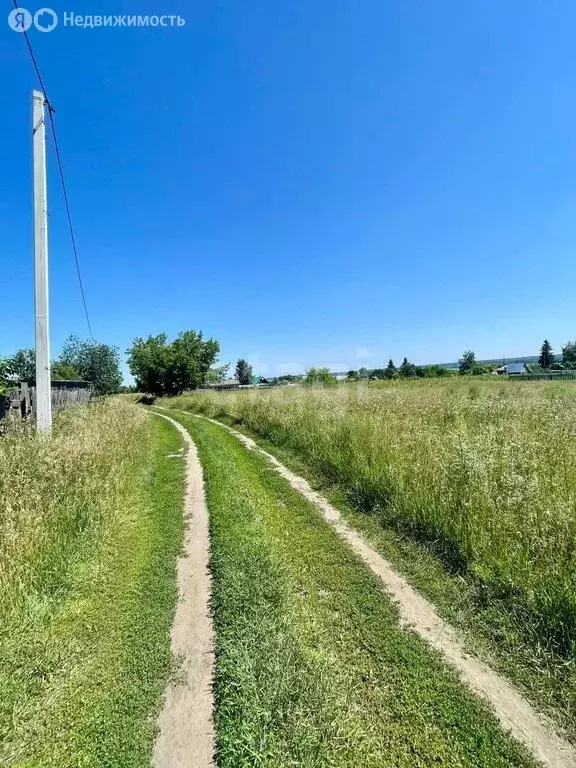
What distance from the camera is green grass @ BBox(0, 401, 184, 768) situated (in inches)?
83.1

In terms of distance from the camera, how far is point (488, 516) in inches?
153

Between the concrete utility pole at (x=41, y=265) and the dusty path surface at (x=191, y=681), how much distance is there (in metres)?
5.08

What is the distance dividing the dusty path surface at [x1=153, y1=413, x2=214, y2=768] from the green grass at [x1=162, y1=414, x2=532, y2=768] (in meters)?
0.09

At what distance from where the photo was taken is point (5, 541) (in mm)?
3463

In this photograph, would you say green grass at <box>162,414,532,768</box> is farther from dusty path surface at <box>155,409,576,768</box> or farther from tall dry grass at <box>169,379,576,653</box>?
tall dry grass at <box>169,379,576,653</box>

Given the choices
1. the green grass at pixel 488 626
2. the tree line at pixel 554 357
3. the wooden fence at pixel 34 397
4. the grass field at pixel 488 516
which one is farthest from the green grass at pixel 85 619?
the tree line at pixel 554 357

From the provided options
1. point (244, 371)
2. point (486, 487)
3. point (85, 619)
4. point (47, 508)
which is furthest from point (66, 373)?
point (244, 371)

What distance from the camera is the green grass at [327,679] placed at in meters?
1.95

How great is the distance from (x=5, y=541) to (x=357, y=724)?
3.55 metres

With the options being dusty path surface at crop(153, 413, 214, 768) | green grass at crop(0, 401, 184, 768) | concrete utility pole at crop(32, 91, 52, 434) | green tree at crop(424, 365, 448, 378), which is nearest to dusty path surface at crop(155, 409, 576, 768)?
dusty path surface at crop(153, 413, 214, 768)

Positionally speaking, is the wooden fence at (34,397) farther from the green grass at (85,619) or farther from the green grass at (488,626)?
the green grass at (488,626)

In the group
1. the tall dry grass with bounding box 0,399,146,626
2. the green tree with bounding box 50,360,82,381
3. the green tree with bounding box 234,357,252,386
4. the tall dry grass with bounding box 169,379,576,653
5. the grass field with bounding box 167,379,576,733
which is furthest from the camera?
the green tree with bounding box 234,357,252,386

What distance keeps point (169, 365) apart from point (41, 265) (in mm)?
36175

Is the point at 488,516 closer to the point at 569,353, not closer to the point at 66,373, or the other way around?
the point at 66,373
